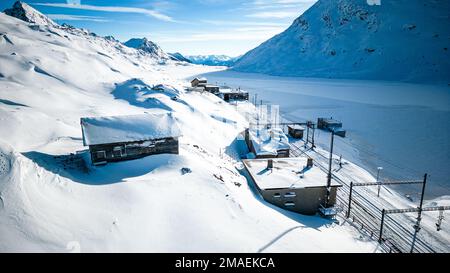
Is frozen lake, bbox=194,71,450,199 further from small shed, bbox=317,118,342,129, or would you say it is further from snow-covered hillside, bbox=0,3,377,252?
snow-covered hillside, bbox=0,3,377,252

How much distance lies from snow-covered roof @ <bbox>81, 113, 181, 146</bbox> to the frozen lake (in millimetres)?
25876

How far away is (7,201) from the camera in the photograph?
13.1 metres

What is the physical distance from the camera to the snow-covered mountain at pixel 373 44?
136 metres

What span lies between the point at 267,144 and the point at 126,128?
18212 millimetres

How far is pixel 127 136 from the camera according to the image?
2225 cm

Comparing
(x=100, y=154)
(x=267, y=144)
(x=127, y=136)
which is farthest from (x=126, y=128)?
(x=267, y=144)

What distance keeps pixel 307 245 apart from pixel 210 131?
1099 inches

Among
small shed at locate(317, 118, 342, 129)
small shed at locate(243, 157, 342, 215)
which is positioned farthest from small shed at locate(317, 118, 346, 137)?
small shed at locate(243, 157, 342, 215)

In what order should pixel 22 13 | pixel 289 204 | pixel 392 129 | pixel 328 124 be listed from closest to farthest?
pixel 289 204
pixel 328 124
pixel 392 129
pixel 22 13

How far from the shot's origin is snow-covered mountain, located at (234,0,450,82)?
136125 millimetres

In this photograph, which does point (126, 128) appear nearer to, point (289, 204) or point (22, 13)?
point (289, 204)

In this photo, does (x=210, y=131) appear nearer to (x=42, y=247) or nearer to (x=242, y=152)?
A: (x=242, y=152)

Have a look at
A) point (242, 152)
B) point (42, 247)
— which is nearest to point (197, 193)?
point (42, 247)

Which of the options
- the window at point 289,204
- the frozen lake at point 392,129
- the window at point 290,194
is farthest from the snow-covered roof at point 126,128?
the frozen lake at point 392,129
